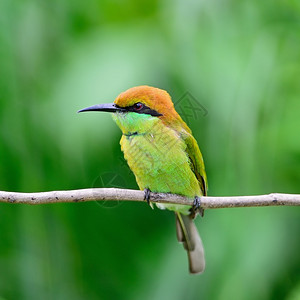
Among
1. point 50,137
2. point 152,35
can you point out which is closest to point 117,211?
point 50,137

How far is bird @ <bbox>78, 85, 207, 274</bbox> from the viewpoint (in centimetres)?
140

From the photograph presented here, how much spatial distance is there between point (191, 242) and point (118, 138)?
1.62ft

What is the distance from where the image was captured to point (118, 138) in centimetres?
209

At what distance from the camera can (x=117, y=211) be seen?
A: 2375 millimetres

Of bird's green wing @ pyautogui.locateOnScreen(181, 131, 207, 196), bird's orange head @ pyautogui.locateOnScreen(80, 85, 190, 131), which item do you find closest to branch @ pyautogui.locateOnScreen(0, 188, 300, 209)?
bird's orange head @ pyautogui.locateOnScreen(80, 85, 190, 131)

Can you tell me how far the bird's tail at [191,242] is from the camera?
1.86 m

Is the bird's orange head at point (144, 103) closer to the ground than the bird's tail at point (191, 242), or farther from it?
farther from it

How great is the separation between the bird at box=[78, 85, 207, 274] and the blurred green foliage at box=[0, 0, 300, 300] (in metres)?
0.31

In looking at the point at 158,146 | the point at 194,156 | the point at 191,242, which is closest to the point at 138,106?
the point at 158,146

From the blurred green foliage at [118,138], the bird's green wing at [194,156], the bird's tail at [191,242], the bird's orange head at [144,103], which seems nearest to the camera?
the bird's orange head at [144,103]

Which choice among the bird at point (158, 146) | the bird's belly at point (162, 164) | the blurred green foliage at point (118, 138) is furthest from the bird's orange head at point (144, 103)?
the blurred green foliage at point (118, 138)

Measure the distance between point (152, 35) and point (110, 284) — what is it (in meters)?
1.10

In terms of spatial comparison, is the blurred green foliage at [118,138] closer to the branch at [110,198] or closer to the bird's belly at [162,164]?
the bird's belly at [162,164]

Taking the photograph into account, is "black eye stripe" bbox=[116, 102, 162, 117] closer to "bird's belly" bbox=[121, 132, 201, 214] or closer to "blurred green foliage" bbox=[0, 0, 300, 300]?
"bird's belly" bbox=[121, 132, 201, 214]
